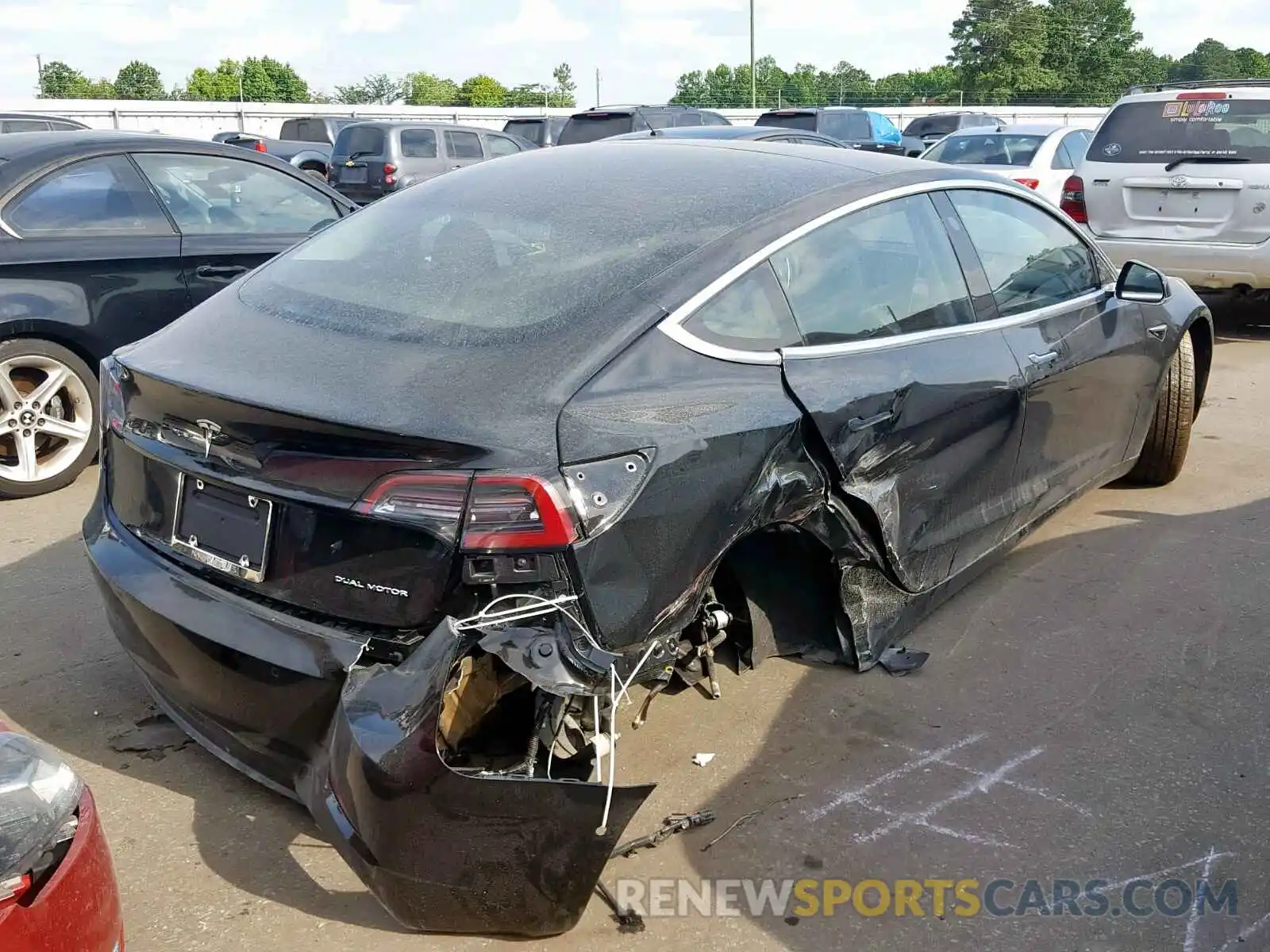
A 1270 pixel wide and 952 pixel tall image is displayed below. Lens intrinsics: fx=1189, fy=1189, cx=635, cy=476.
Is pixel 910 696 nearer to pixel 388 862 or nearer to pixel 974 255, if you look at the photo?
pixel 974 255

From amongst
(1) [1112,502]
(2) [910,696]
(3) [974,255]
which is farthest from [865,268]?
(1) [1112,502]

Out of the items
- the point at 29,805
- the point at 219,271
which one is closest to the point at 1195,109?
the point at 219,271

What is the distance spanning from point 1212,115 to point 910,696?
23.2ft

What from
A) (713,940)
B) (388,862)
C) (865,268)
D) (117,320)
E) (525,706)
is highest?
(865,268)

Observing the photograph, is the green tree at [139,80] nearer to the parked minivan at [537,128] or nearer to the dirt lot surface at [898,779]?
the parked minivan at [537,128]

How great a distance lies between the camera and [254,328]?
3082mm

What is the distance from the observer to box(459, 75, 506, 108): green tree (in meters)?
65.9

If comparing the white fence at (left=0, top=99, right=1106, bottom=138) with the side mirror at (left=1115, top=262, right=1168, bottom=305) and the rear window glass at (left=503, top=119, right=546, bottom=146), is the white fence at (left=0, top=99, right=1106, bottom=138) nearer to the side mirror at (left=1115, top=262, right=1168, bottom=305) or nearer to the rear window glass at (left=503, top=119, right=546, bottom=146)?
the rear window glass at (left=503, top=119, right=546, bottom=146)

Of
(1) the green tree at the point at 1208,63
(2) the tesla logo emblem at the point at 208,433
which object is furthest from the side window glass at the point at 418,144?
(1) the green tree at the point at 1208,63

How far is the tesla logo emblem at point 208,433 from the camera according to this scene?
271 centimetres

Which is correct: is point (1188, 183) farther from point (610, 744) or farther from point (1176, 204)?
point (610, 744)

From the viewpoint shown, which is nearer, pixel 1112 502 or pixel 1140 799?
pixel 1140 799

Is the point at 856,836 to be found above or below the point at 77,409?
below

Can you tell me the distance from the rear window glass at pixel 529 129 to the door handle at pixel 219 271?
16.7 metres
